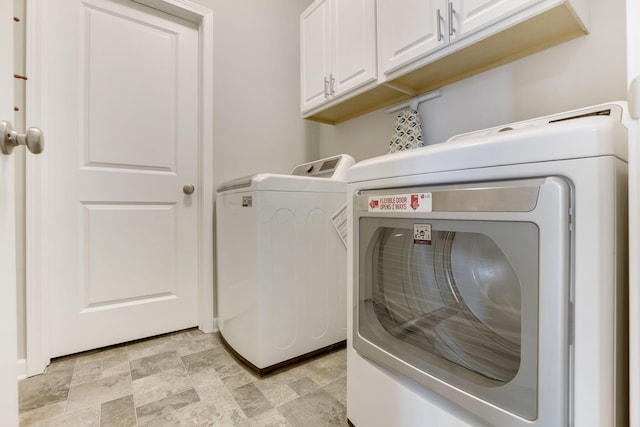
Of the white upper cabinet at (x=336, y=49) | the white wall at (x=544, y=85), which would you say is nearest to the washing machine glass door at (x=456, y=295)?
the white wall at (x=544, y=85)

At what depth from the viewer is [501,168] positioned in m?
0.57

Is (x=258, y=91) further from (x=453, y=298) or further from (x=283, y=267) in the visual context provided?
(x=453, y=298)

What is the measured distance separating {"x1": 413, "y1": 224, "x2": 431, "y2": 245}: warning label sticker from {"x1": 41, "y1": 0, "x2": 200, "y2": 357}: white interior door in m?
1.54

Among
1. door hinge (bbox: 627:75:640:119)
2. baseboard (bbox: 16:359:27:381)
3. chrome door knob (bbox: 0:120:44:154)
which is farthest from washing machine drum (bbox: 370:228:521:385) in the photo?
baseboard (bbox: 16:359:27:381)

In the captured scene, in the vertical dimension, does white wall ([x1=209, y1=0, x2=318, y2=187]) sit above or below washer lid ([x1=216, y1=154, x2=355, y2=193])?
above

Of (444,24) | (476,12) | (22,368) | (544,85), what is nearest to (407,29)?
(444,24)

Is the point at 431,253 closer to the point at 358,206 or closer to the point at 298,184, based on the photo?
the point at 358,206

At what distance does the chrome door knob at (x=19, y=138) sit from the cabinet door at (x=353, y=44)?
1.33 m

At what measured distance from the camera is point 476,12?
3.52 feet

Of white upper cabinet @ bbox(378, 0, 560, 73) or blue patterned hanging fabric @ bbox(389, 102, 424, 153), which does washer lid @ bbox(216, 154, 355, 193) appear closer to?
blue patterned hanging fabric @ bbox(389, 102, 424, 153)

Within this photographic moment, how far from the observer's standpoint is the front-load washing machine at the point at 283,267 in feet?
4.19

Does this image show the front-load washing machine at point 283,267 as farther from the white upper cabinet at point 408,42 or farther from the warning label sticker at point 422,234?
the warning label sticker at point 422,234

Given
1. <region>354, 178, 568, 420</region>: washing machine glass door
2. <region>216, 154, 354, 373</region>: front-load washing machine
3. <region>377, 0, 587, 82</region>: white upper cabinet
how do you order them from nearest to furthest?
1. <region>354, 178, 568, 420</region>: washing machine glass door
2. <region>377, 0, 587, 82</region>: white upper cabinet
3. <region>216, 154, 354, 373</region>: front-load washing machine

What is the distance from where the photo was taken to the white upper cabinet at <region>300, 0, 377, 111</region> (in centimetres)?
149
